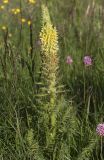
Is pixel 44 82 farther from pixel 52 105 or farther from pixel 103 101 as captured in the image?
pixel 103 101

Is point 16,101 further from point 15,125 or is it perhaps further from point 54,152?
point 54,152

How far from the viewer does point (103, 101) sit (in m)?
3.11

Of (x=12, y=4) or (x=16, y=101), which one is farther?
(x=12, y=4)

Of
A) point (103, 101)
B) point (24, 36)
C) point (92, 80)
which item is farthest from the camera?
point (24, 36)

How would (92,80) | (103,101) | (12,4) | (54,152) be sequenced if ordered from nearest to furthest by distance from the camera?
1. (54,152)
2. (103,101)
3. (92,80)
4. (12,4)

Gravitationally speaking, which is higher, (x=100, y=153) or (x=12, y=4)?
(x=12, y=4)

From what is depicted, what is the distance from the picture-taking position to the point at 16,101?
2.85 m

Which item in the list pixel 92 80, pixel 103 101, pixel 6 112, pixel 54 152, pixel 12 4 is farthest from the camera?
pixel 12 4

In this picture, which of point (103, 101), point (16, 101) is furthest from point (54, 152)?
point (103, 101)

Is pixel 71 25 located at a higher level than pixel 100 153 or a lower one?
higher

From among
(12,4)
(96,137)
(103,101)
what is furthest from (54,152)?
(12,4)

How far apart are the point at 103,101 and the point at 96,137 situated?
1.71 ft

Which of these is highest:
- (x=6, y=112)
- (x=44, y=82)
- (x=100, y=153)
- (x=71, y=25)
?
(x=71, y=25)

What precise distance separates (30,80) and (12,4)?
2.99m
